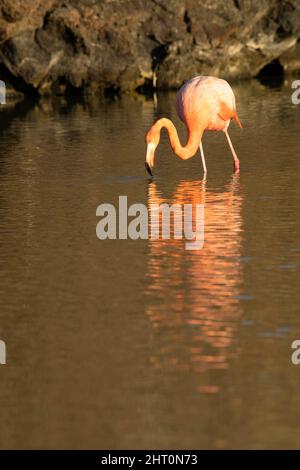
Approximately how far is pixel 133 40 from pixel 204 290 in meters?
16.5

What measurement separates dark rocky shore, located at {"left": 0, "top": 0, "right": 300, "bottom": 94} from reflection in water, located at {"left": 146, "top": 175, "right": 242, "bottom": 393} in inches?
489

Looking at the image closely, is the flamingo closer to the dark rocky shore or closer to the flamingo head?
the flamingo head

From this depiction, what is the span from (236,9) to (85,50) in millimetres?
3370

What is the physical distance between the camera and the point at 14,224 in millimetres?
12148

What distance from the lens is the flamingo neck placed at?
14.0 m

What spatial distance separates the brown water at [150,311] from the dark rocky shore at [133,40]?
8830mm

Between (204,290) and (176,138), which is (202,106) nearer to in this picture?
(176,138)

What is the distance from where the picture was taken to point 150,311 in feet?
28.8

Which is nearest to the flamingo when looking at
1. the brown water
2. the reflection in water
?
the brown water

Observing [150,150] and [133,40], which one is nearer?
[150,150]

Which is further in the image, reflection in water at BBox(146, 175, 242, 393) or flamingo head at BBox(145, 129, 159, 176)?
flamingo head at BBox(145, 129, 159, 176)

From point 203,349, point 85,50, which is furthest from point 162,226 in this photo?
point 85,50

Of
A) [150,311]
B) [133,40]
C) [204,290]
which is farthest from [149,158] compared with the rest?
[133,40]

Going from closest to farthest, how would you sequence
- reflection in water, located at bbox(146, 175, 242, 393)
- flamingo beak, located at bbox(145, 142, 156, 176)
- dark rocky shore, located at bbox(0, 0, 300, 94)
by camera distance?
reflection in water, located at bbox(146, 175, 242, 393)
flamingo beak, located at bbox(145, 142, 156, 176)
dark rocky shore, located at bbox(0, 0, 300, 94)
